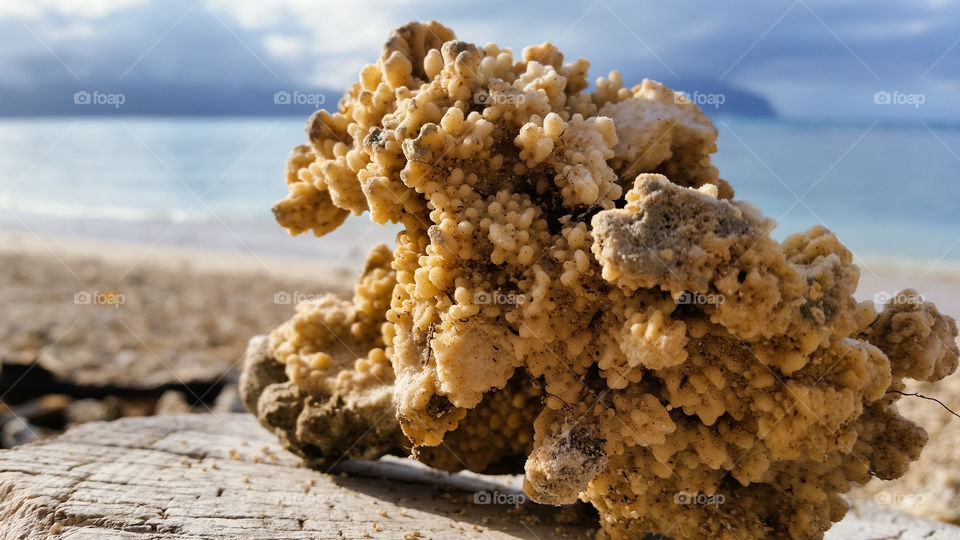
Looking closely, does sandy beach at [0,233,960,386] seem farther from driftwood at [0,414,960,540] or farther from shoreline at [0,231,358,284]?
driftwood at [0,414,960,540]

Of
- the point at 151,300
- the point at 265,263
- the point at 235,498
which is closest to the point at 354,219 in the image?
the point at 265,263

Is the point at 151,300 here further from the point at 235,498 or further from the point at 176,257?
the point at 235,498

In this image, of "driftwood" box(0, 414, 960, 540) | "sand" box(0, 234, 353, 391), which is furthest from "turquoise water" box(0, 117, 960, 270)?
"driftwood" box(0, 414, 960, 540)

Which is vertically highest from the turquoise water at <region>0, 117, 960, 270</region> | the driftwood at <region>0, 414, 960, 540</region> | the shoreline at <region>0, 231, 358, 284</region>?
the turquoise water at <region>0, 117, 960, 270</region>

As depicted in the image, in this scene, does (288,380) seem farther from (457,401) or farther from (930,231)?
(930,231)

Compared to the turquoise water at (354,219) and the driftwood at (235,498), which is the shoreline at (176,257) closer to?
the turquoise water at (354,219)
